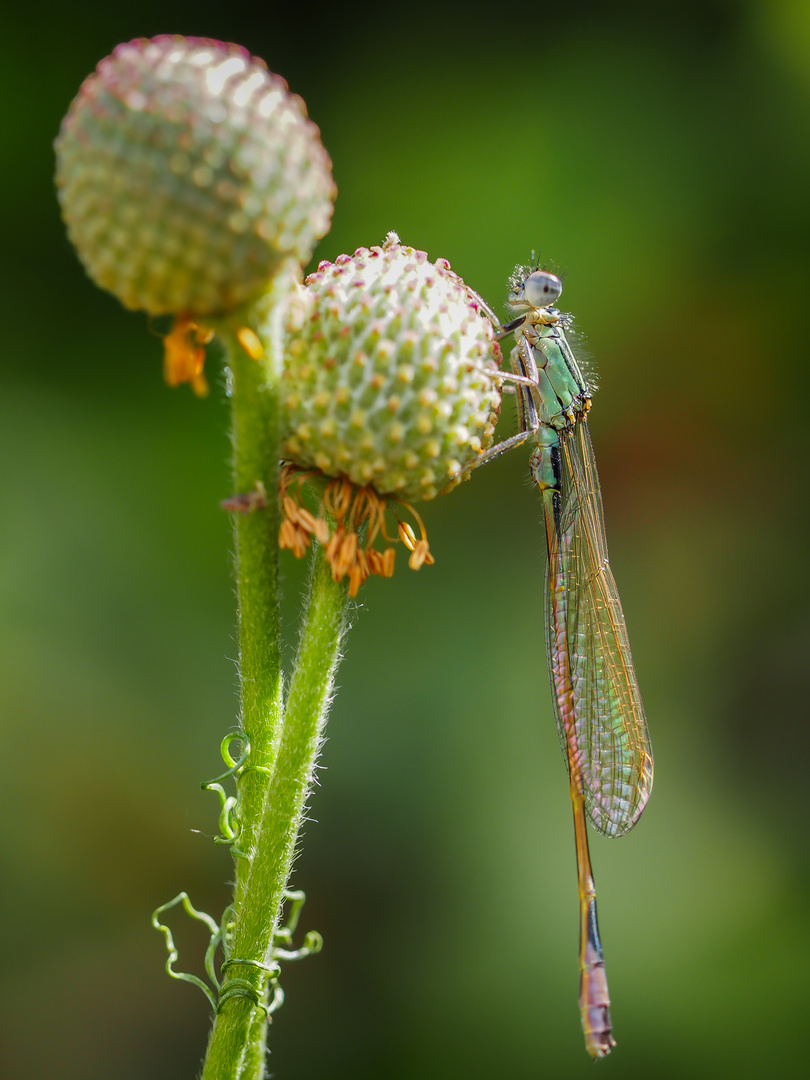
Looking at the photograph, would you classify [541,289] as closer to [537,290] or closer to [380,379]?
[537,290]

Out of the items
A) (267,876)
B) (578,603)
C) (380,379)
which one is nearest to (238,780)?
(267,876)

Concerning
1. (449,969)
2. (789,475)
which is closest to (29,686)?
(449,969)

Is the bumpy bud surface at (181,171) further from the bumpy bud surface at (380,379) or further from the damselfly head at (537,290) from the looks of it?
the damselfly head at (537,290)

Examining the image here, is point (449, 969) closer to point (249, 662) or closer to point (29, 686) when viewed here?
point (29, 686)

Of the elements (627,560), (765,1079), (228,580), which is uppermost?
(627,560)

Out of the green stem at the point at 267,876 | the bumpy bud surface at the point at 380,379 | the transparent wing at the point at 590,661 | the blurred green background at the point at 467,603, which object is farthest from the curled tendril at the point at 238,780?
the blurred green background at the point at 467,603

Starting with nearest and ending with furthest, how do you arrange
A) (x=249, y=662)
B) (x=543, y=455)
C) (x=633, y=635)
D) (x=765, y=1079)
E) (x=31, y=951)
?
(x=249, y=662)
(x=543, y=455)
(x=31, y=951)
(x=765, y=1079)
(x=633, y=635)
